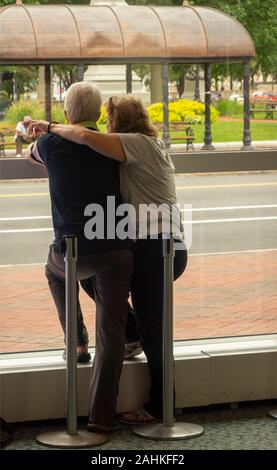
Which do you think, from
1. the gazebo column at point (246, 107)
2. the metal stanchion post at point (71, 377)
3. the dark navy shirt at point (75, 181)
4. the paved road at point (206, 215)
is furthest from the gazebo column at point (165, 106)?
the metal stanchion post at point (71, 377)

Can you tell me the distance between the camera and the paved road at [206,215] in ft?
19.5

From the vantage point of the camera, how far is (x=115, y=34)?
5785mm

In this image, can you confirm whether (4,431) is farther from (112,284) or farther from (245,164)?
(245,164)

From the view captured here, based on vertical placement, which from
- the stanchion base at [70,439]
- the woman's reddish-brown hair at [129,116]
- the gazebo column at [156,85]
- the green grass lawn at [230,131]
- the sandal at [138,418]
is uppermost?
the gazebo column at [156,85]

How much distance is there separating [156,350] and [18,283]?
759mm

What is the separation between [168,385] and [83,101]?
1407 mm

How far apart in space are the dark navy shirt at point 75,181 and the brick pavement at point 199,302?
475mm

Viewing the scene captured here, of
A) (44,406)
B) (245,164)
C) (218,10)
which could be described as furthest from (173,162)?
(44,406)

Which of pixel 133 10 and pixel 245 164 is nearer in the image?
pixel 133 10

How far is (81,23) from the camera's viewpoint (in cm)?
571

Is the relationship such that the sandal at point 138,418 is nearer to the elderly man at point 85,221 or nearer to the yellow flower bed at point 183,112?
the elderly man at point 85,221

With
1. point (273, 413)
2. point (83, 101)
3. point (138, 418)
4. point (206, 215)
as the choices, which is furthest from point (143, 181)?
point (273, 413)

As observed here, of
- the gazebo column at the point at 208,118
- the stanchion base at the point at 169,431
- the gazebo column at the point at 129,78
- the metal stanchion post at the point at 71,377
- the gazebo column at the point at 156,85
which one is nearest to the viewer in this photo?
the metal stanchion post at the point at 71,377

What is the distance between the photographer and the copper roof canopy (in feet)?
18.5
